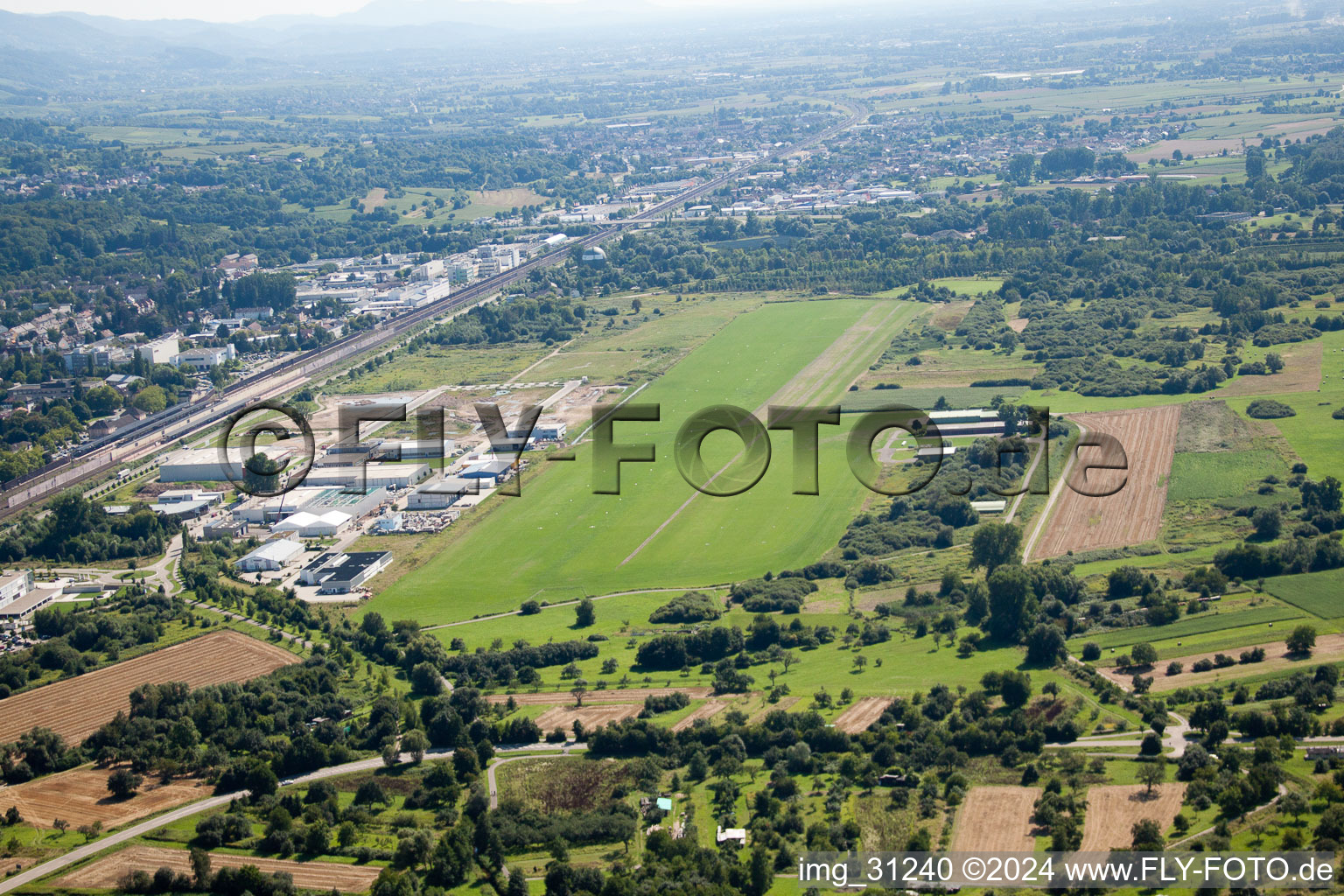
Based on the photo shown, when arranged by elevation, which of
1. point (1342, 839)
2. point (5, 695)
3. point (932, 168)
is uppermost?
point (932, 168)

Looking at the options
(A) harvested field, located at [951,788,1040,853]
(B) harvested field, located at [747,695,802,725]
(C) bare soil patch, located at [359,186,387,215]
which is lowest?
(B) harvested field, located at [747,695,802,725]

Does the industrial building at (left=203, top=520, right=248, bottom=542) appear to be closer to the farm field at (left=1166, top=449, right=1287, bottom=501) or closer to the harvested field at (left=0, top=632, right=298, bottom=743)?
the harvested field at (left=0, top=632, right=298, bottom=743)

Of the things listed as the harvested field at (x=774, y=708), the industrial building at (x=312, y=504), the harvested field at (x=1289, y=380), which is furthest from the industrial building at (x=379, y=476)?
the harvested field at (x=1289, y=380)

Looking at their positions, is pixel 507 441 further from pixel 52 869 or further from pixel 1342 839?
pixel 1342 839

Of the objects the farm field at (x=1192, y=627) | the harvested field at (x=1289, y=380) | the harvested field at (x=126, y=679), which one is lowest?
the harvested field at (x=126, y=679)

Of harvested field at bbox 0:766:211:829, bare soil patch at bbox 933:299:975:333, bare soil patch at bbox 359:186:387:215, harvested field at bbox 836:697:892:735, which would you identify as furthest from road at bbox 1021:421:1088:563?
bare soil patch at bbox 359:186:387:215

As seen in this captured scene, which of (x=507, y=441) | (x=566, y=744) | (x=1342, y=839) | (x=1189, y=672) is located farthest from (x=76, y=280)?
(x=1342, y=839)

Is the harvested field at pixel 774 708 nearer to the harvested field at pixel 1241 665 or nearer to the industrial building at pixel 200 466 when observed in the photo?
the harvested field at pixel 1241 665
